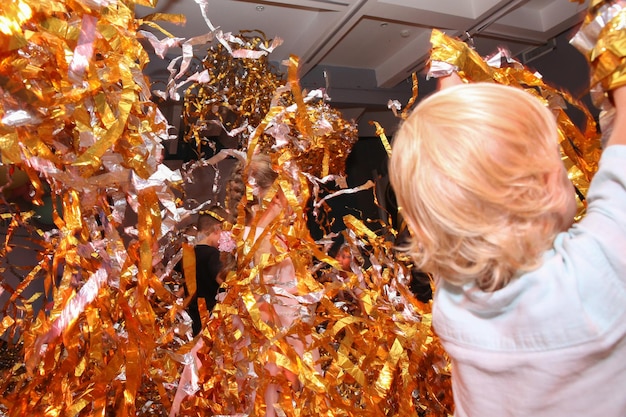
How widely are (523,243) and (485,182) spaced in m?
0.07

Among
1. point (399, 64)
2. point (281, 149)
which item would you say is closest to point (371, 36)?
point (399, 64)

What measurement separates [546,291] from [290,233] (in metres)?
0.50

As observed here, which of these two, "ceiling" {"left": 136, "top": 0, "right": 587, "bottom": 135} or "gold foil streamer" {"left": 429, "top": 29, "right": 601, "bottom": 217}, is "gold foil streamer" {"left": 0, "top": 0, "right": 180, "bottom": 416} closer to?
"gold foil streamer" {"left": 429, "top": 29, "right": 601, "bottom": 217}

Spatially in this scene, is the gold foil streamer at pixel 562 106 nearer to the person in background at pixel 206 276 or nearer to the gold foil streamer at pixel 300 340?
the gold foil streamer at pixel 300 340

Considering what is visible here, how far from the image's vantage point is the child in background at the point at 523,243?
1.56 feet

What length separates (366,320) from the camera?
3.01 ft

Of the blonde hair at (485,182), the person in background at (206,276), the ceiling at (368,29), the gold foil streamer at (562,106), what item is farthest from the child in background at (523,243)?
the ceiling at (368,29)

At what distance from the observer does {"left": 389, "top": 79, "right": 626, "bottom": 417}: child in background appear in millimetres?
477

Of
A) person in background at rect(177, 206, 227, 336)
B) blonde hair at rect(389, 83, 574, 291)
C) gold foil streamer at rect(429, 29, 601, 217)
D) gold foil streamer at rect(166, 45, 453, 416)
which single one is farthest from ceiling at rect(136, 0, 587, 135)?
blonde hair at rect(389, 83, 574, 291)

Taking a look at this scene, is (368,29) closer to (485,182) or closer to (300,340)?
(300,340)

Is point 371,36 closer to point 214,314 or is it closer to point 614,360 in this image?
point 214,314

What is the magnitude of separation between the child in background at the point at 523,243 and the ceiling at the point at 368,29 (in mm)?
1809

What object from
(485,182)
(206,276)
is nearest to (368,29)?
(206,276)

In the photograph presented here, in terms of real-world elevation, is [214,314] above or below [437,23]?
below
